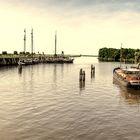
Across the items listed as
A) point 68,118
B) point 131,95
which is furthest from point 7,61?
point 68,118

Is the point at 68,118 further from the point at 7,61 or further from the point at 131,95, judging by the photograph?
the point at 7,61

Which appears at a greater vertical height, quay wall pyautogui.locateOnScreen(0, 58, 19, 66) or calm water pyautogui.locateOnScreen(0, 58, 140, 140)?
quay wall pyautogui.locateOnScreen(0, 58, 19, 66)

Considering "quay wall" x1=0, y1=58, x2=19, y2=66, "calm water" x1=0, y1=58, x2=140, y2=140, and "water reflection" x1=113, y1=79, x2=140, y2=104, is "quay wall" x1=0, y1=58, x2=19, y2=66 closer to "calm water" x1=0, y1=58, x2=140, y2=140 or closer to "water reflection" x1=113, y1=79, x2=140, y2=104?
"water reflection" x1=113, y1=79, x2=140, y2=104

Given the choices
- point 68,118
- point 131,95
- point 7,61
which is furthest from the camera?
point 7,61

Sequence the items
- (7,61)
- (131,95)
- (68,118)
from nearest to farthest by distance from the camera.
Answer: (68,118)
(131,95)
(7,61)

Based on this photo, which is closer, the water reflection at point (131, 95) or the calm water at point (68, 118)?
the calm water at point (68, 118)

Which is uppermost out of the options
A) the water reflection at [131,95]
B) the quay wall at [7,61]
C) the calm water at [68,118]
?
the quay wall at [7,61]

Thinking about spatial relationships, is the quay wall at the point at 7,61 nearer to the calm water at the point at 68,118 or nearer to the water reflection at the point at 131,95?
the water reflection at the point at 131,95

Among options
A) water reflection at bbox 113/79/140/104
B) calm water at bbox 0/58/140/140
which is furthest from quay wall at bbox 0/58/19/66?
calm water at bbox 0/58/140/140

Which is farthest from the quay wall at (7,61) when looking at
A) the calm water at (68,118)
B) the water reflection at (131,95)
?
the calm water at (68,118)

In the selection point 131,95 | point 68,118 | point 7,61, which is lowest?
point 131,95

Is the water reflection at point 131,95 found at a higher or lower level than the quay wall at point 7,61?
lower

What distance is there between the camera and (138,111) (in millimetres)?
36000

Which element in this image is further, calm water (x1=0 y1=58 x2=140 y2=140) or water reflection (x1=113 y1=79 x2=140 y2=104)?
water reflection (x1=113 y1=79 x2=140 y2=104)
